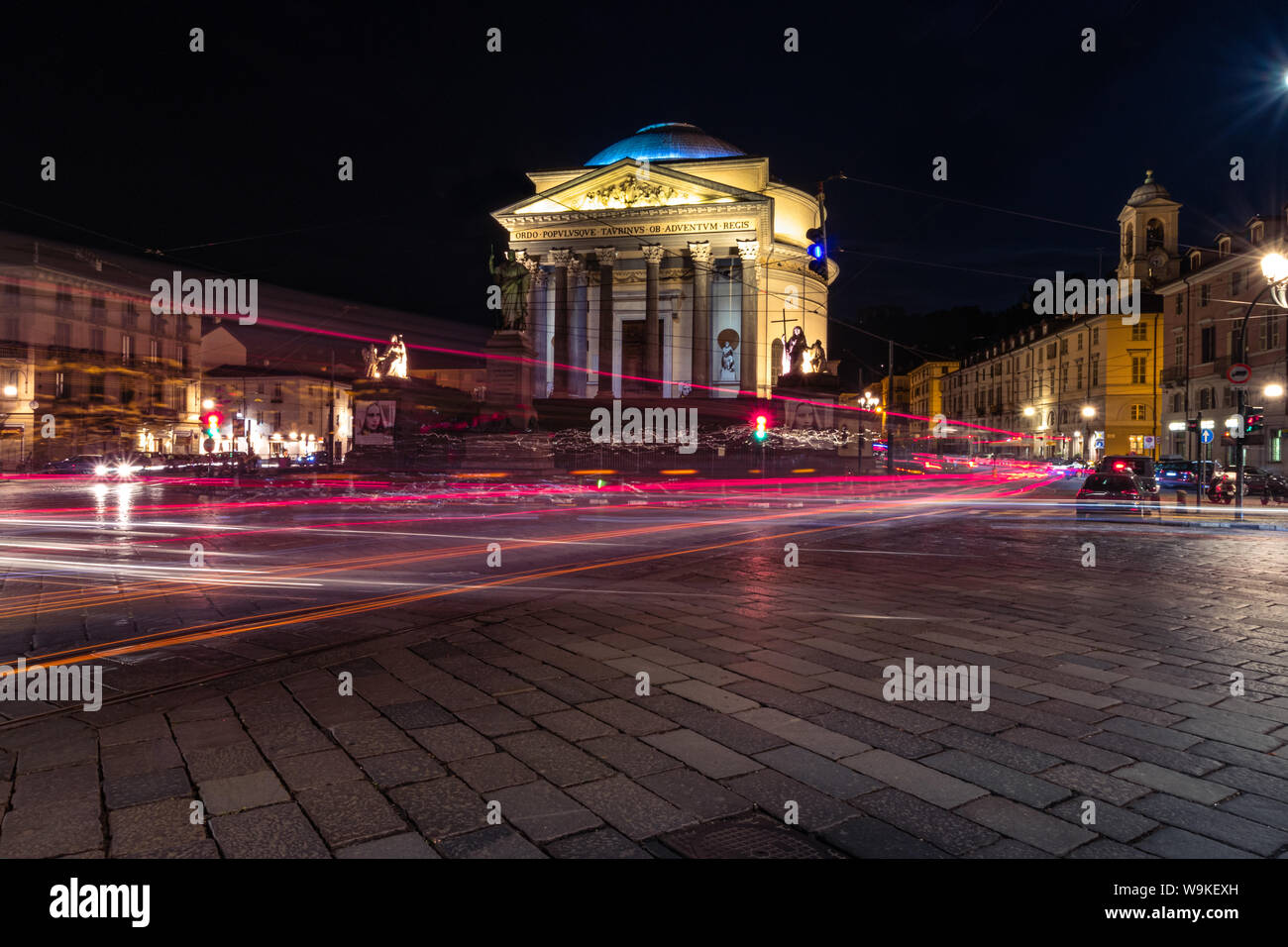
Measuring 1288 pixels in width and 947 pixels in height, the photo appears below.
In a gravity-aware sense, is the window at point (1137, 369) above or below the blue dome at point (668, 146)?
below

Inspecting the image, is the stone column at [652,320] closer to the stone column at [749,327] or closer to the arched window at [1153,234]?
the stone column at [749,327]

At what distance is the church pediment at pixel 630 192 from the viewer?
44094 mm

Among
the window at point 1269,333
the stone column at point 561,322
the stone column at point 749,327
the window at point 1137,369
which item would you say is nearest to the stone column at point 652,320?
the stone column at point 561,322

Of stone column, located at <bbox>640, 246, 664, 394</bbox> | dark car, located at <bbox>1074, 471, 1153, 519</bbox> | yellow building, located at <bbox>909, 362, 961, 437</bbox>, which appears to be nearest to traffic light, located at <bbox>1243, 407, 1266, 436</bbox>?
dark car, located at <bbox>1074, 471, 1153, 519</bbox>

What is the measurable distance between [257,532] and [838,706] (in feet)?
37.3

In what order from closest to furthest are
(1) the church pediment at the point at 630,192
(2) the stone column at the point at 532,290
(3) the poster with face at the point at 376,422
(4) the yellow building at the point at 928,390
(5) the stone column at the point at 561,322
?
(3) the poster with face at the point at 376,422 → (1) the church pediment at the point at 630,192 → (5) the stone column at the point at 561,322 → (2) the stone column at the point at 532,290 → (4) the yellow building at the point at 928,390

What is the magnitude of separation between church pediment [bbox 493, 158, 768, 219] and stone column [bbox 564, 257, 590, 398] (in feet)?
11.8

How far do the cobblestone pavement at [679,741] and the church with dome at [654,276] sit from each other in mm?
36618

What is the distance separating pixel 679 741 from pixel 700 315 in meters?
43.1

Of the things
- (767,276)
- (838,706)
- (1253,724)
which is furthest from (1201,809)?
(767,276)

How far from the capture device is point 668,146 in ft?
181

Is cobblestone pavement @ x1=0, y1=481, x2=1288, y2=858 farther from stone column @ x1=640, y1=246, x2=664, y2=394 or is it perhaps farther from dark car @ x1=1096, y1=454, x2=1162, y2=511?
stone column @ x1=640, y1=246, x2=664, y2=394

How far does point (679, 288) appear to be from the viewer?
160ft

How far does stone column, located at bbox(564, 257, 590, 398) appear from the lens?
153ft
